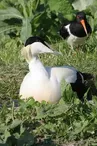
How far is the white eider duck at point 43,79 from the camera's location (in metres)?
5.92

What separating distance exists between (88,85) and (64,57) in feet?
3.82

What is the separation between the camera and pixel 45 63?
24.3ft

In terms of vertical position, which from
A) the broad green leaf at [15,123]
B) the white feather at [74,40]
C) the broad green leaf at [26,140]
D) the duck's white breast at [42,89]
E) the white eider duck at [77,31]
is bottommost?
the broad green leaf at [26,140]

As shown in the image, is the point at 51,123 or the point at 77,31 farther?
the point at 77,31

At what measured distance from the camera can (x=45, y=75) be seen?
5996mm

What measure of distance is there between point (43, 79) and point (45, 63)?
4.72ft

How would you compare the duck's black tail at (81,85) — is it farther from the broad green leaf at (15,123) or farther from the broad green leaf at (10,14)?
the broad green leaf at (10,14)

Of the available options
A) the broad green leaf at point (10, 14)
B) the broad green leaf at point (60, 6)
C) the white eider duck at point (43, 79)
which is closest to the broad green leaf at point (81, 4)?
the broad green leaf at point (60, 6)

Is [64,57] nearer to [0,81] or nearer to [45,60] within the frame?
[45,60]

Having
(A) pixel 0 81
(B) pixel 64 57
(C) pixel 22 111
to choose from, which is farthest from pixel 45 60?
(C) pixel 22 111

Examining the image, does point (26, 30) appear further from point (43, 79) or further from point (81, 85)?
point (43, 79)

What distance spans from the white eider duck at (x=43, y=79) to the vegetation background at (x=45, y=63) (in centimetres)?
23

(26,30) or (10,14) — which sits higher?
(10,14)

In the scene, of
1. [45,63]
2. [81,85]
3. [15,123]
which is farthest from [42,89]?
[45,63]
